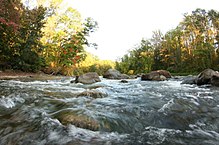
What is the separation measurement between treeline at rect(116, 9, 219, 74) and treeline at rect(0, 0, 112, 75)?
64.7 ft

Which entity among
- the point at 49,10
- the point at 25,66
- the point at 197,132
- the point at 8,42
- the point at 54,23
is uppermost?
the point at 49,10

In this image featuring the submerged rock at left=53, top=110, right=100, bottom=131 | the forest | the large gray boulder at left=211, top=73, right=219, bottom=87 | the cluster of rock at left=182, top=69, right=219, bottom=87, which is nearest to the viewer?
the submerged rock at left=53, top=110, right=100, bottom=131

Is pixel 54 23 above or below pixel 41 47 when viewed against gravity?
above

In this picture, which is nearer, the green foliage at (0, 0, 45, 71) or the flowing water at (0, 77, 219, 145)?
the flowing water at (0, 77, 219, 145)

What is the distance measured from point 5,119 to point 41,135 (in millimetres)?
984

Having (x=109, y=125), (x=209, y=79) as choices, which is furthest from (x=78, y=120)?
(x=209, y=79)

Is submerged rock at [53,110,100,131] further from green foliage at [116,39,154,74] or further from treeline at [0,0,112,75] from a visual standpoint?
green foliage at [116,39,154,74]

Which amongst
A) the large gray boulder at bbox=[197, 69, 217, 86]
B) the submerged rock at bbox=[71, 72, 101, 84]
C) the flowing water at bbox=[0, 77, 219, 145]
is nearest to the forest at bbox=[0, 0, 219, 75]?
the submerged rock at bbox=[71, 72, 101, 84]

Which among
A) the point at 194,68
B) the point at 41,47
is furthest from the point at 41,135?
the point at 194,68

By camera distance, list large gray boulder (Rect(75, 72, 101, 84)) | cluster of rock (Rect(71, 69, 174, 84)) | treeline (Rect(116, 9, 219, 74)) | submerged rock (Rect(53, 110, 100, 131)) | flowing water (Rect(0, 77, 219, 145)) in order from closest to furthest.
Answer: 1. flowing water (Rect(0, 77, 219, 145))
2. submerged rock (Rect(53, 110, 100, 131))
3. large gray boulder (Rect(75, 72, 101, 84))
4. cluster of rock (Rect(71, 69, 174, 84))
5. treeline (Rect(116, 9, 219, 74))

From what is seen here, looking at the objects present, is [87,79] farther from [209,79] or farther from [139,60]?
[139,60]

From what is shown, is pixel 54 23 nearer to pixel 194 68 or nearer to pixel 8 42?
pixel 8 42

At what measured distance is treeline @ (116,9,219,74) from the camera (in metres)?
29.5

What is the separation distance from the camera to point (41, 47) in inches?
704
